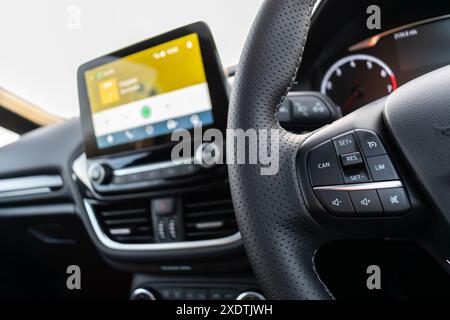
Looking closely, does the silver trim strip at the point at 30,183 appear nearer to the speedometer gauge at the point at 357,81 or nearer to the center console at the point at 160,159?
the center console at the point at 160,159

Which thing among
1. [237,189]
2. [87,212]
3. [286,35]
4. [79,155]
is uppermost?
[286,35]

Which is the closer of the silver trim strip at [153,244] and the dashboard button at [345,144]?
the dashboard button at [345,144]

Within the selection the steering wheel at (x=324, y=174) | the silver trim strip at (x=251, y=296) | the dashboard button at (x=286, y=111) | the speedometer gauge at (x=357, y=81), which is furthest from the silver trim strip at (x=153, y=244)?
the speedometer gauge at (x=357, y=81)

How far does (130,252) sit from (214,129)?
1.04 ft

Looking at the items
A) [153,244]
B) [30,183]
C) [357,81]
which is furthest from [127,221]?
[357,81]

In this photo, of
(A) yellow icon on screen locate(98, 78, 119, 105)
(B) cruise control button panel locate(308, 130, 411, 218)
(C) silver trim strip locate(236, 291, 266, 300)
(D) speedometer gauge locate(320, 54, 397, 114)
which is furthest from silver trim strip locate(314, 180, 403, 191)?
(D) speedometer gauge locate(320, 54, 397, 114)

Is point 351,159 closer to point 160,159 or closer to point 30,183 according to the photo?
point 160,159

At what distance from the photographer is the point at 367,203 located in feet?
1.59

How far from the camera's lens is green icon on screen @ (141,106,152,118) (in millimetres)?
931

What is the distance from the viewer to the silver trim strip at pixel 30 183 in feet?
3.76

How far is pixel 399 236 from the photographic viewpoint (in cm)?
49
